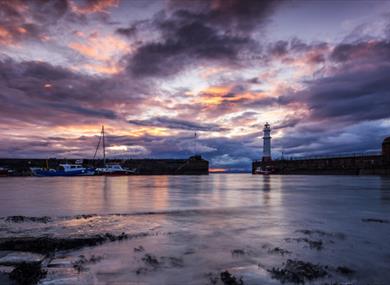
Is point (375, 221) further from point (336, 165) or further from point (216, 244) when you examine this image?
point (336, 165)

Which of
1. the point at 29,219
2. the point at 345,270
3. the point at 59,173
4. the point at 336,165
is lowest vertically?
the point at 59,173

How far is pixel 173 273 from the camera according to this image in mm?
5520

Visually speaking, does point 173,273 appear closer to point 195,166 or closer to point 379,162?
point 379,162

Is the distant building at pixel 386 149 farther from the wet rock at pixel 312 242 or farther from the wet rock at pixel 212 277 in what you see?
the wet rock at pixel 212 277

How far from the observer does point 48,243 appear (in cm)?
721

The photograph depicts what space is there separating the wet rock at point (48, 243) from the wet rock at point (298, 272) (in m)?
4.19

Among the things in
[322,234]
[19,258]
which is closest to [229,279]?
[19,258]

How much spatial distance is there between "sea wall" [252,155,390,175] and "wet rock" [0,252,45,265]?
Answer: 226 feet

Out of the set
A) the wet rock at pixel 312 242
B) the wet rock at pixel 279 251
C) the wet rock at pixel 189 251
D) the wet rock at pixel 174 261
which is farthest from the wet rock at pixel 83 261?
the wet rock at pixel 312 242

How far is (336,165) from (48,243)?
268ft

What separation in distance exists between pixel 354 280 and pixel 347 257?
1419mm

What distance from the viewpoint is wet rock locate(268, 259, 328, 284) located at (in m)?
5.20

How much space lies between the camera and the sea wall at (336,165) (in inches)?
2621

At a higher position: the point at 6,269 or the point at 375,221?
the point at 6,269
